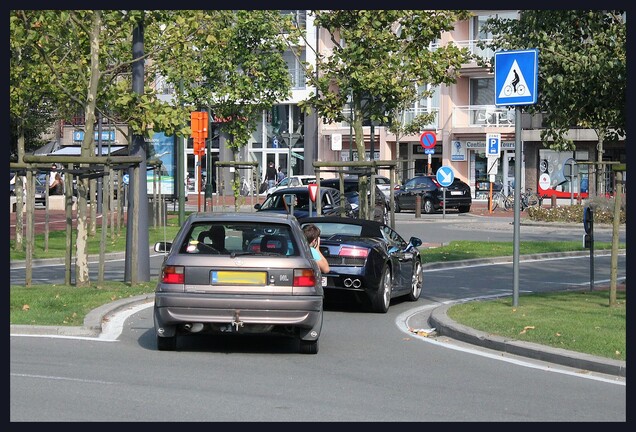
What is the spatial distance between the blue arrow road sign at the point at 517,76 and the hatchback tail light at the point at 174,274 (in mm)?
5531

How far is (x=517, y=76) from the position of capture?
15844 millimetres

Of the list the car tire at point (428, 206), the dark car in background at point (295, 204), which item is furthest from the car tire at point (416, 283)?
the car tire at point (428, 206)

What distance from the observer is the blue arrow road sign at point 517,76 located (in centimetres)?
1559

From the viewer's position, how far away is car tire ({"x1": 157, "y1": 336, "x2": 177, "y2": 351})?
12391 millimetres

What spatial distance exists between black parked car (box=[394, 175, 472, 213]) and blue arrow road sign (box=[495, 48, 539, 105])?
35.4m

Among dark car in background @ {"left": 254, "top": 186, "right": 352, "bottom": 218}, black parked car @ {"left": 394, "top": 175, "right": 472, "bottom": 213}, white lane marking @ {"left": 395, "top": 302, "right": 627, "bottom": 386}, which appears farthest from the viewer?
black parked car @ {"left": 394, "top": 175, "right": 472, "bottom": 213}

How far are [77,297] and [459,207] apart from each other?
124 ft

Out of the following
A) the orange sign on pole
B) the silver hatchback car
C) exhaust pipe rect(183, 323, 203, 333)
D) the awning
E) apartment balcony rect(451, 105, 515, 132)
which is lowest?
exhaust pipe rect(183, 323, 203, 333)

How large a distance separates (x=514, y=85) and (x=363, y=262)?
10.1ft

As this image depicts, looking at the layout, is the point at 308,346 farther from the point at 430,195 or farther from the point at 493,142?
the point at 430,195

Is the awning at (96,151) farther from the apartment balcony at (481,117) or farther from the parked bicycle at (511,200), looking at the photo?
the apartment balcony at (481,117)

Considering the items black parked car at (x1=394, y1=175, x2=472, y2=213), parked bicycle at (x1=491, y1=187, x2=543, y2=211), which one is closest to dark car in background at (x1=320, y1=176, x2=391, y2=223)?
black parked car at (x1=394, y1=175, x2=472, y2=213)

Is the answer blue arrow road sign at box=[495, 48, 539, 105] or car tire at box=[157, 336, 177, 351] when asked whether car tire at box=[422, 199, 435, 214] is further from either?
car tire at box=[157, 336, 177, 351]

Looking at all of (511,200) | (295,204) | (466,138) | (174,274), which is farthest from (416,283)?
(466,138)
